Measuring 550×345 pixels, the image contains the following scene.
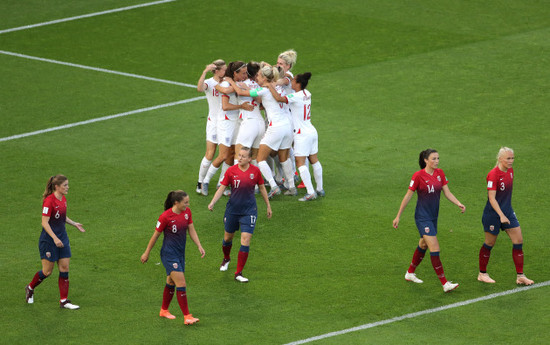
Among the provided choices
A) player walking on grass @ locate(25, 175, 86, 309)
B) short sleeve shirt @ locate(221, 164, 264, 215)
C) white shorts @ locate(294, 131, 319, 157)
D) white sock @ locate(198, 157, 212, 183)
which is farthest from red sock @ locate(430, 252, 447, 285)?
white sock @ locate(198, 157, 212, 183)

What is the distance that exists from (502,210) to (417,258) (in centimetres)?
149

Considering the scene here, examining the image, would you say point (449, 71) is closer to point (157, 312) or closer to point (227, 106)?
→ point (227, 106)

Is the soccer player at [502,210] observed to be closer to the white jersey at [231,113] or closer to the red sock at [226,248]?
the red sock at [226,248]

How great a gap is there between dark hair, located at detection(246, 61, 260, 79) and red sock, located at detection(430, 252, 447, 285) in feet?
19.4

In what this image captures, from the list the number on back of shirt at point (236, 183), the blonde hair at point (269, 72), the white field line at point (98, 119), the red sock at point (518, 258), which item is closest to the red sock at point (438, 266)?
the red sock at point (518, 258)

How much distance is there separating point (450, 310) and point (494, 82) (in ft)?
43.3

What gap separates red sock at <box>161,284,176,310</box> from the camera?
46.6 ft

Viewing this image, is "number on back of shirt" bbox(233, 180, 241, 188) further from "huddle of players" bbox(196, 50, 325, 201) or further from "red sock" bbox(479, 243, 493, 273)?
"red sock" bbox(479, 243, 493, 273)

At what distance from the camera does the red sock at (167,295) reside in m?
14.2

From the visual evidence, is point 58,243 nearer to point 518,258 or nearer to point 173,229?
point 173,229

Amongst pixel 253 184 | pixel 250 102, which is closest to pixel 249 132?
pixel 250 102

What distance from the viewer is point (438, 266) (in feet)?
49.2

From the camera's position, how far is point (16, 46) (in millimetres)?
31156

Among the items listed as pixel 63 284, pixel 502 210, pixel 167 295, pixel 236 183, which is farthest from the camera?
pixel 236 183
